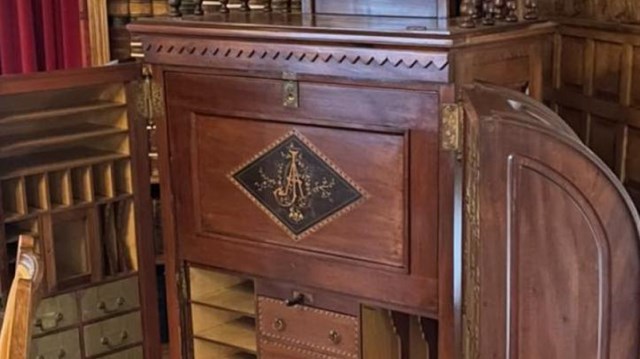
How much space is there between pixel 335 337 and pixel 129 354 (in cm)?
83

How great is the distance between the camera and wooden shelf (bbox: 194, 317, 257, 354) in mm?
2244

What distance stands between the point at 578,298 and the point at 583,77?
128cm

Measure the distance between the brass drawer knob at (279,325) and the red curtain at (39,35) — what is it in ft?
5.15

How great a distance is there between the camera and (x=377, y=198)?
1882 millimetres

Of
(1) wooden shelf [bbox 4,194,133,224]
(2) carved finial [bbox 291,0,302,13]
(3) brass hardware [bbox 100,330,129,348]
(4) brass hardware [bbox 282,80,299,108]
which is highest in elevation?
(2) carved finial [bbox 291,0,302,13]

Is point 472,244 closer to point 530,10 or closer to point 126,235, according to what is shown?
point 530,10

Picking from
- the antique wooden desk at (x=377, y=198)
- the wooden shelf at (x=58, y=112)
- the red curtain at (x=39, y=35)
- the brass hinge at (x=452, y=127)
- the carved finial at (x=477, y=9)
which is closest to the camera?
the antique wooden desk at (x=377, y=198)

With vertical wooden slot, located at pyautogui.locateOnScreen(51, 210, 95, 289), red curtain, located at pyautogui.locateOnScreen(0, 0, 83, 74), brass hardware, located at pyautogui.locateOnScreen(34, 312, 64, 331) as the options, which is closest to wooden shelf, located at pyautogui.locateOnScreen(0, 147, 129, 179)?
vertical wooden slot, located at pyautogui.locateOnScreen(51, 210, 95, 289)

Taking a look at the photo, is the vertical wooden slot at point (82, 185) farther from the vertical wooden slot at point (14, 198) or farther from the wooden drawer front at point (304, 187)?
the wooden drawer front at point (304, 187)

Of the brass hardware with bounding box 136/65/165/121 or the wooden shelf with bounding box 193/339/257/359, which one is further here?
the wooden shelf with bounding box 193/339/257/359

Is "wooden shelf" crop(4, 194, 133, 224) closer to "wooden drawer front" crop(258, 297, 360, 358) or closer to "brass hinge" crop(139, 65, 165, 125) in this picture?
"brass hinge" crop(139, 65, 165, 125)

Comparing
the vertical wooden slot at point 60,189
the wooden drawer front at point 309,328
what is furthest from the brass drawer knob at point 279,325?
the vertical wooden slot at point 60,189

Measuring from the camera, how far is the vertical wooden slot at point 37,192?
92.7 inches

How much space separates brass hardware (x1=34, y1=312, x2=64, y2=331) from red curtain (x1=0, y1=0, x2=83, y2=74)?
1109mm
